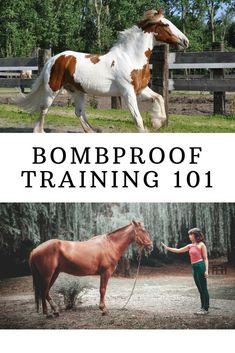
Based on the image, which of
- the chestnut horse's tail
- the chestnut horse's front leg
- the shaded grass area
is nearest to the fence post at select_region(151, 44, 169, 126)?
the shaded grass area

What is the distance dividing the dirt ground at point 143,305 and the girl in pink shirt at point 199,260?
1.5 inches

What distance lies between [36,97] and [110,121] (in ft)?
4.74

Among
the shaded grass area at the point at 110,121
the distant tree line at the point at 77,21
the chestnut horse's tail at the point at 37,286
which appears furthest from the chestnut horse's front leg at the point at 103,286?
the distant tree line at the point at 77,21

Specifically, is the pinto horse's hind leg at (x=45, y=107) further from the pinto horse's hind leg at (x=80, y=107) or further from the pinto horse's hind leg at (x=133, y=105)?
the pinto horse's hind leg at (x=133, y=105)

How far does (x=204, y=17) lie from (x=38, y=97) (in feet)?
92.5

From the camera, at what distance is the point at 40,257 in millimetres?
5461

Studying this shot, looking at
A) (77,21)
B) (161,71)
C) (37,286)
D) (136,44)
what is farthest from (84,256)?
(77,21)

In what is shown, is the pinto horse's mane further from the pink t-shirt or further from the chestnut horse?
the pink t-shirt

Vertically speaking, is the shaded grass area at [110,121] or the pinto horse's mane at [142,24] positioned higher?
the pinto horse's mane at [142,24]

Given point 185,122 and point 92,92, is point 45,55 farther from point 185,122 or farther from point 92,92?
point 92,92

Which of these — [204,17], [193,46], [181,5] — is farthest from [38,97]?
[204,17]

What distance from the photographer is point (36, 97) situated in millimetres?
6543

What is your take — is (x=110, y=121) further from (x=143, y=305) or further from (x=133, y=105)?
(x=143, y=305)

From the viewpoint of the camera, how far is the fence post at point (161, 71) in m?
7.70
